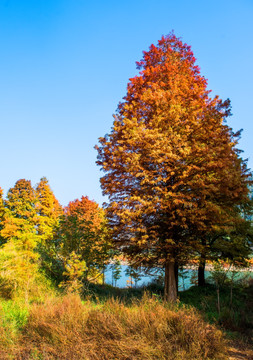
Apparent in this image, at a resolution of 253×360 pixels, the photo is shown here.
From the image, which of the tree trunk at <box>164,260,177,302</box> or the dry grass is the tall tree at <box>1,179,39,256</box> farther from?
the dry grass

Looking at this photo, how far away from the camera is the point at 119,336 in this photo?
191 inches

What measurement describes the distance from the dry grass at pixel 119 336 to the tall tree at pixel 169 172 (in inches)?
143

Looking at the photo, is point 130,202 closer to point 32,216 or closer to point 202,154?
point 202,154

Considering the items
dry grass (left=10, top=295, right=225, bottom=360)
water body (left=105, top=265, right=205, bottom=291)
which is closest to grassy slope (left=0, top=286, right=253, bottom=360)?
dry grass (left=10, top=295, right=225, bottom=360)

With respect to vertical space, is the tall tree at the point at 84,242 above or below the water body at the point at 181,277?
above

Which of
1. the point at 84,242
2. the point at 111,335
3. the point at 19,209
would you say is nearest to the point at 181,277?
the point at 84,242

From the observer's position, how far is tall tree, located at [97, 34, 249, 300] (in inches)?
354

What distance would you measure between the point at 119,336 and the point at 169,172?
259 inches

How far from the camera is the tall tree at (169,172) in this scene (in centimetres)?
899

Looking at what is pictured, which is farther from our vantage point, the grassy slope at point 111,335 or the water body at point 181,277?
the water body at point 181,277

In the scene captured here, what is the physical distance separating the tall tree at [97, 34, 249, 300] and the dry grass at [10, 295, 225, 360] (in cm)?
364

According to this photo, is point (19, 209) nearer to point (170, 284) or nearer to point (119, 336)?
point (170, 284)

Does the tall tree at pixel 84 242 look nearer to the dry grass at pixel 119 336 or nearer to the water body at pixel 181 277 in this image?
the water body at pixel 181 277

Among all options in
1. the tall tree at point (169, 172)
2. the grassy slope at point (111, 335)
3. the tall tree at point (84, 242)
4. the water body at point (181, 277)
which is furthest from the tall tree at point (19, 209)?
the grassy slope at point (111, 335)
